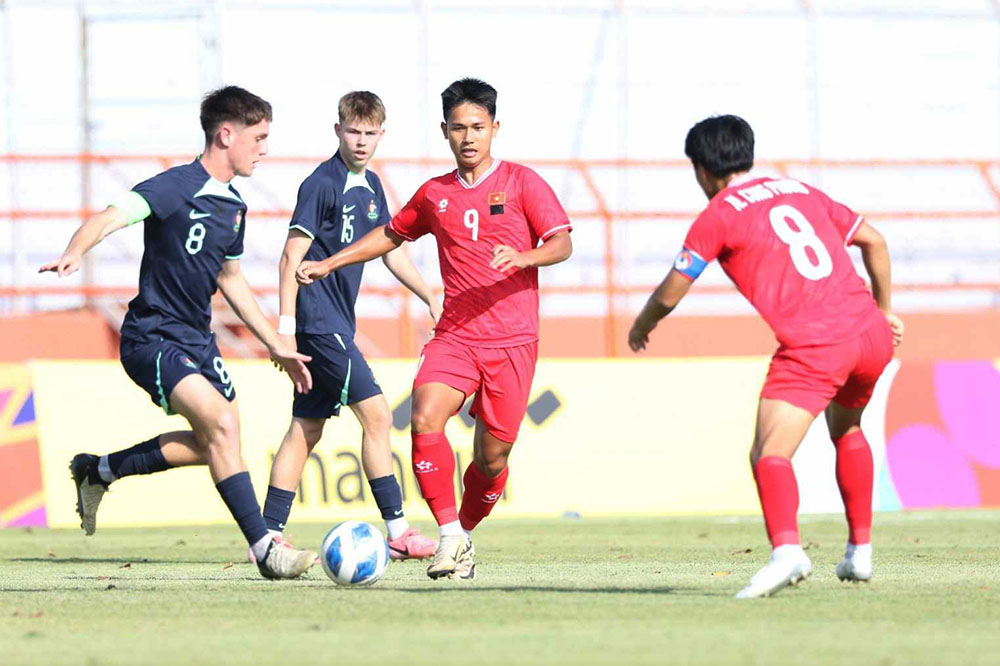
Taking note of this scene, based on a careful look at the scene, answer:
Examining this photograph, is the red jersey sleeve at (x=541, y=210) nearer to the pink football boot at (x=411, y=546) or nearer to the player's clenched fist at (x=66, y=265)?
the pink football boot at (x=411, y=546)

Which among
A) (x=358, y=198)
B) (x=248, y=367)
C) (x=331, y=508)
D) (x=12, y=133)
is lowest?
(x=331, y=508)

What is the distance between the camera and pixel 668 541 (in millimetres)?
11961

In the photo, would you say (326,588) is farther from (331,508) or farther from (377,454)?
(331,508)

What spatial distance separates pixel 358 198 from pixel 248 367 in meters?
5.45

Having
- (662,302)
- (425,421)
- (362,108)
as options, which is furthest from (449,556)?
(362,108)

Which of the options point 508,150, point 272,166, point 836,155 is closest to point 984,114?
point 836,155

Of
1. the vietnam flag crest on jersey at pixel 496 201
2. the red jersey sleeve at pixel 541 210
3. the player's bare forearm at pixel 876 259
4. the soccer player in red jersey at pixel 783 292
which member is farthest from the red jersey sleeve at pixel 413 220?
the player's bare forearm at pixel 876 259

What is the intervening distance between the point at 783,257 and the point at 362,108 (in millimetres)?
3387

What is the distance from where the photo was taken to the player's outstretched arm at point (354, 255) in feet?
29.4

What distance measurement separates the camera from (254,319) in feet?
28.7

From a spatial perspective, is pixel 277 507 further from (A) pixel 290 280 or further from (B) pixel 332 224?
(B) pixel 332 224

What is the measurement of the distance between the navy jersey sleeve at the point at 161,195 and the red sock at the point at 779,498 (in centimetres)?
308

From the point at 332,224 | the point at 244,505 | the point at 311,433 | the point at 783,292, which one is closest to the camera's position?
the point at 783,292

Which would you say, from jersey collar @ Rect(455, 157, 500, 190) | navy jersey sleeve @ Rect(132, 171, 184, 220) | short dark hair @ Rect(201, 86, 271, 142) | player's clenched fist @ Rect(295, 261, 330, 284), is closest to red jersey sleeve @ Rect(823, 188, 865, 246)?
jersey collar @ Rect(455, 157, 500, 190)
